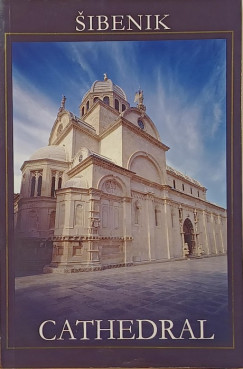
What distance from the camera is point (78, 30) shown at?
354 centimetres

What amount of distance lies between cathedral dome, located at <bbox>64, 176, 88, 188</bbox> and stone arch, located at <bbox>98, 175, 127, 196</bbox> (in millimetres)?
682

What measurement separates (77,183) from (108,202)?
170 centimetres

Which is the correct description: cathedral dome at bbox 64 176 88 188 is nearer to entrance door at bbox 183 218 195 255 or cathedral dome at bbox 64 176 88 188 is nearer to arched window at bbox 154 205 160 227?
arched window at bbox 154 205 160 227

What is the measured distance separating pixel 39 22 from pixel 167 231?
34.5 ft

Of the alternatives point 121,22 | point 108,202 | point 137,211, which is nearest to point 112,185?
point 108,202

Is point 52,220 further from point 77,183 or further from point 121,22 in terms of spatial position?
point 121,22

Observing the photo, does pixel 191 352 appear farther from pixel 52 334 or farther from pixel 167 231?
pixel 167 231

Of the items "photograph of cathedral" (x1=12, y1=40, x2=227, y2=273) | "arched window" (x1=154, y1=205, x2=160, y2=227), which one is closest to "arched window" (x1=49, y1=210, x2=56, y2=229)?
"photograph of cathedral" (x1=12, y1=40, x2=227, y2=273)

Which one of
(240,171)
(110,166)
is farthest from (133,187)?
(240,171)

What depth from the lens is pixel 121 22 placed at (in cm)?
351

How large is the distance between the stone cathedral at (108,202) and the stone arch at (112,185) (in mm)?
47

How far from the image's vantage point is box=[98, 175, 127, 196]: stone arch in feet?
31.1

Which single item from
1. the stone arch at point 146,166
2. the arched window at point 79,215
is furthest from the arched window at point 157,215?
the arched window at point 79,215

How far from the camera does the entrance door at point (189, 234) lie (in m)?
9.41
